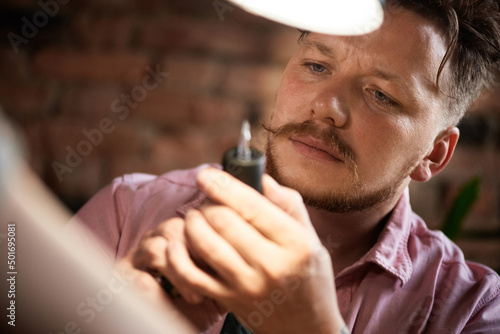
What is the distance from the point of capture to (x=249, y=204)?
Result: 0.44 meters

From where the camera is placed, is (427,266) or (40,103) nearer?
(427,266)

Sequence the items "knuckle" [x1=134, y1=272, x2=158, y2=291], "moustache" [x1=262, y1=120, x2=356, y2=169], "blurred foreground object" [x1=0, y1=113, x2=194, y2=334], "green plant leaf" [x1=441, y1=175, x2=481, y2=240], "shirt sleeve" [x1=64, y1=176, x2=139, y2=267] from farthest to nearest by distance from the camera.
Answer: "green plant leaf" [x1=441, y1=175, x2=481, y2=240] → "shirt sleeve" [x1=64, y1=176, x2=139, y2=267] → "moustache" [x1=262, y1=120, x2=356, y2=169] → "knuckle" [x1=134, y1=272, x2=158, y2=291] → "blurred foreground object" [x1=0, y1=113, x2=194, y2=334]

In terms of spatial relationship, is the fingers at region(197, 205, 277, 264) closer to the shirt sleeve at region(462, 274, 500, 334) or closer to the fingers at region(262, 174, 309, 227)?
the fingers at region(262, 174, 309, 227)

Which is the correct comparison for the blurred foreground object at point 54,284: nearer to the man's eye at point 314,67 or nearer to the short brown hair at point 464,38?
the man's eye at point 314,67

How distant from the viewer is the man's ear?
84 cm

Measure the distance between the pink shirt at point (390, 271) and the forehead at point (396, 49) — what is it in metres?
0.25

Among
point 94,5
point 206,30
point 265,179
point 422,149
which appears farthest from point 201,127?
point 265,179

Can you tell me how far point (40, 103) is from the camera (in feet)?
4.13

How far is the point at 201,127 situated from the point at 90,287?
888 millimetres

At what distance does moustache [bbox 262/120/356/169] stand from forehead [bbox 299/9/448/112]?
0.10 metres

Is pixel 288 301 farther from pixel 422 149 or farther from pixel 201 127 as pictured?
pixel 201 127

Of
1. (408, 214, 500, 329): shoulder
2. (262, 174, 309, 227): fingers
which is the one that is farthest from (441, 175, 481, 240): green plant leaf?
(262, 174, 309, 227): fingers

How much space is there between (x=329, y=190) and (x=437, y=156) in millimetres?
266

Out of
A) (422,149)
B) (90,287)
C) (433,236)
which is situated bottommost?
(433,236)
